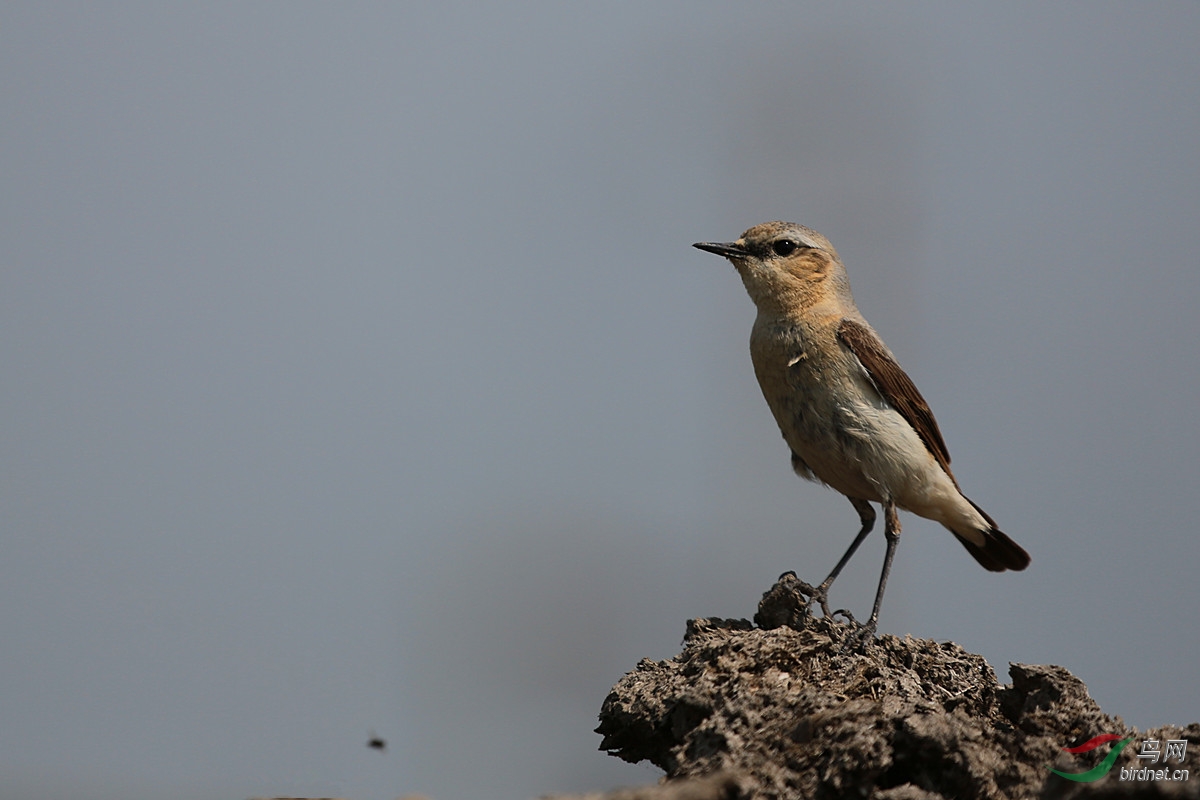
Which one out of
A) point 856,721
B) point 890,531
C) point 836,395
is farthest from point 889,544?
point 856,721

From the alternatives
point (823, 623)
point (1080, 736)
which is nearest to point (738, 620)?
point (823, 623)

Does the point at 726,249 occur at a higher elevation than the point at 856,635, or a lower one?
higher

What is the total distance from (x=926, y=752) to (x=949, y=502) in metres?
3.41

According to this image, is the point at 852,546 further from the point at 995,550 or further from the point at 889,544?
the point at 995,550

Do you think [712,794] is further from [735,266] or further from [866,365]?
[735,266]

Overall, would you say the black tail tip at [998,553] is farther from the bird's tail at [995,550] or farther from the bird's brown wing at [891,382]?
the bird's brown wing at [891,382]

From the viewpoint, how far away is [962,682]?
5.20 m

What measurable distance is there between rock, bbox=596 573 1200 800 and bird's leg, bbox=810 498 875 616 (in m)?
0.62

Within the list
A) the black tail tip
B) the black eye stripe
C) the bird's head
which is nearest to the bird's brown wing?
the bird's head

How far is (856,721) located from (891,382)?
10.2ft

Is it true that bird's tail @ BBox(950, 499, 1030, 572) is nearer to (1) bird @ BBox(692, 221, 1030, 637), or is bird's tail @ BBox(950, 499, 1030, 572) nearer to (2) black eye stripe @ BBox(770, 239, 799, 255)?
(1) bird @ BBox(692, 221, 1030, 637)

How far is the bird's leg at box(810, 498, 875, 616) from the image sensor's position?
6.33 metres

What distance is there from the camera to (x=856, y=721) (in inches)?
161

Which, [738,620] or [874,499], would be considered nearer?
[738,620]
